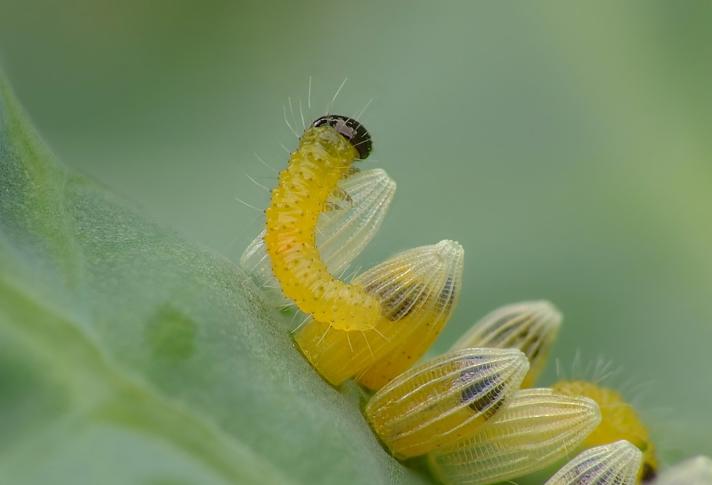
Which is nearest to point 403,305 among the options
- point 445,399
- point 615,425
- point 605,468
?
point 445,399

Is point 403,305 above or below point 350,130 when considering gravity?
below

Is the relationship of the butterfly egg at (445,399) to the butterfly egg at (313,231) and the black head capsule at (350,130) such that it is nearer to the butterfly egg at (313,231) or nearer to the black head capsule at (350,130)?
the butterfly egg at (313,231)

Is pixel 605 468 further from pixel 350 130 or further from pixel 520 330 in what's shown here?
pixel 350 130

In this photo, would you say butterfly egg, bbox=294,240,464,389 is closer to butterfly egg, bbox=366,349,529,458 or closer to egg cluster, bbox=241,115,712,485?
egg cluster, bbox=241,115,712,485

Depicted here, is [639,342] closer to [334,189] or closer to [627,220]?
[627,220]

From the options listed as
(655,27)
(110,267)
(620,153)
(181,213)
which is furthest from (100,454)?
(655,27)
